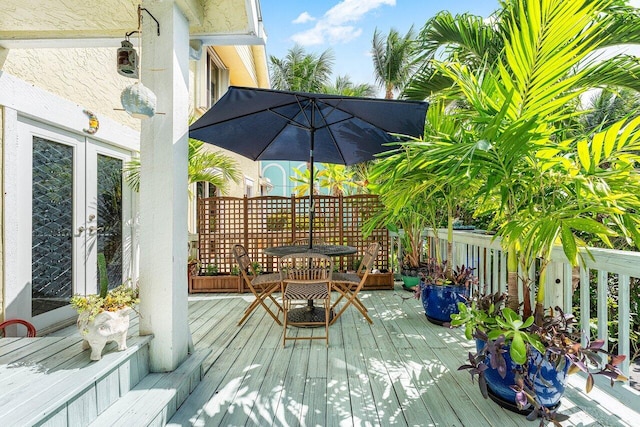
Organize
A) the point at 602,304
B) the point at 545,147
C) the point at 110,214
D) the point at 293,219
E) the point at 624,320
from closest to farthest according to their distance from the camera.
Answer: the point at 545,147 → the point at 624,320 → the point at 602,304 → the point at 110,214 → the point at 293,219

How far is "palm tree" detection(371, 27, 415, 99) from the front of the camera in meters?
12.9

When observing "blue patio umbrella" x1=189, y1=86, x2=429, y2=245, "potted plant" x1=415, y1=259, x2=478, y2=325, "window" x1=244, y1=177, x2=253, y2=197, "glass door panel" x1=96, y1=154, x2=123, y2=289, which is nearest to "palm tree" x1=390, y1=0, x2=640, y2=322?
"blue patio umbrella" x1=189, y1=86, x2=429, y2=245

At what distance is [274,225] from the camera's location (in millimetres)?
5941

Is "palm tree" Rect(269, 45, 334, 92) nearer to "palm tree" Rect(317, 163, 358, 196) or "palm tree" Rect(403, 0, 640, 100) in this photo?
"palm tree" Rect(317, 163, 358, 196)

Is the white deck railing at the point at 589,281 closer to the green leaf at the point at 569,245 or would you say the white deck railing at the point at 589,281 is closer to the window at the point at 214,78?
the green leaf at the point at 569,245

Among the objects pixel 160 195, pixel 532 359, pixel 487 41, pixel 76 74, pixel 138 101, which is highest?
pixel 487 41

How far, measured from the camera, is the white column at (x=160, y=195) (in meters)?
2.26

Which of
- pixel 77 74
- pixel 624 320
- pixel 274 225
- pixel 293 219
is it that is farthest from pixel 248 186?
pixel 624 320

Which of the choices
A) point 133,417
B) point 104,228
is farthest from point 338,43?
point 133,417

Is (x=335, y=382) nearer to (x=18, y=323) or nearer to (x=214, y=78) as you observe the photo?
(x=18, y=323)

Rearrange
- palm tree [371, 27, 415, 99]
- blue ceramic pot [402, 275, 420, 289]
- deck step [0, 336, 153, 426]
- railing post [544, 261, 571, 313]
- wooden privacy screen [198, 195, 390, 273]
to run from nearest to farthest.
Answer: deck step [0, 336, 153, 426]
railing post [544, 261, 571, 313]
blue ceramic pot [402, 275, 420, 289]
wooden privacy screen [198, 195, 390, 273]
palm tree [371, 27, 415, 99]

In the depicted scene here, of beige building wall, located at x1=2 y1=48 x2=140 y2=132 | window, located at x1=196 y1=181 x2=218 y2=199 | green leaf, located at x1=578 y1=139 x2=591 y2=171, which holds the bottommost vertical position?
green leaf, located at x1=578 y1=139 x2=591 y2=171

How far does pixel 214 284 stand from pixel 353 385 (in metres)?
3.71

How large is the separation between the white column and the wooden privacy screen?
3.45 meters
